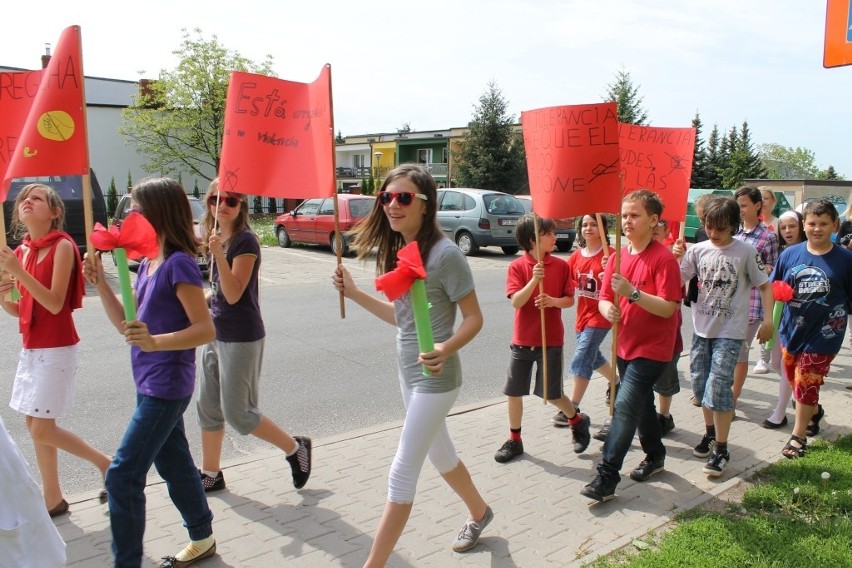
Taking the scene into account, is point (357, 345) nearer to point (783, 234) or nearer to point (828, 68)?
point (783, 234)

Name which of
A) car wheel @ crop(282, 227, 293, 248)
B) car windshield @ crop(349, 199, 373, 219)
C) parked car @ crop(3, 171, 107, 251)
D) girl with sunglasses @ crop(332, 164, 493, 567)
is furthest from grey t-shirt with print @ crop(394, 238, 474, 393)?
car wheel @ crop(282, 227, 293, 248)

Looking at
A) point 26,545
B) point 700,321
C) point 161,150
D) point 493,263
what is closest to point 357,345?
point 700,321

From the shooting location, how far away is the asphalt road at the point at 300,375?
5.36 metres

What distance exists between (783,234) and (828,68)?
7.43 ft

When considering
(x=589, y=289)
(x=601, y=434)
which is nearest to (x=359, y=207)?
(x=589, y=289)

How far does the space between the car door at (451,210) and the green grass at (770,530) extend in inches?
588

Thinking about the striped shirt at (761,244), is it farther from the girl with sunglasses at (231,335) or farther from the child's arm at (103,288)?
the child's arm at (103,288)

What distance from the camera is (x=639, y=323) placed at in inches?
159

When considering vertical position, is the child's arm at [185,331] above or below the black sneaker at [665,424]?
above

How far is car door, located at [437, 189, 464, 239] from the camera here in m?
19.0

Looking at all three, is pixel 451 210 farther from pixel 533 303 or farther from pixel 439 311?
pixel 439 311

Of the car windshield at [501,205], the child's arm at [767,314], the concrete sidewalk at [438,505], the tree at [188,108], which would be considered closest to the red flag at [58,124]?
the concrete sidewalk at [438,505]

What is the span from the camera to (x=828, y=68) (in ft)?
14.7

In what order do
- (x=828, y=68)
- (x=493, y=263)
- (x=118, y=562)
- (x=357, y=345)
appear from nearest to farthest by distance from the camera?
(x=118, y=562)
(x=828, y=68)
(x=357, y=345)
(x=493, y=263)
